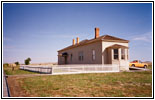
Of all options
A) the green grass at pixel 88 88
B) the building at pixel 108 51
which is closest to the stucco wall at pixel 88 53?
the building at pixel 108 51

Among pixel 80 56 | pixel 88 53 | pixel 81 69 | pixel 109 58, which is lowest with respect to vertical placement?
pixel 81 69

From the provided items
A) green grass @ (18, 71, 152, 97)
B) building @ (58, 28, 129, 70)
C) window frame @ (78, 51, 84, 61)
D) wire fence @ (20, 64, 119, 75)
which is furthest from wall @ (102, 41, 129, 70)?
green grass @ (18, 71, 152, 97)

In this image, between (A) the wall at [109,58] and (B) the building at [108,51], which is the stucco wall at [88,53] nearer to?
(B) the building at [108,51]

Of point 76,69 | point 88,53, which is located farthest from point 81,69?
point 88,53

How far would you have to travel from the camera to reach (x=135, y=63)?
2403cm

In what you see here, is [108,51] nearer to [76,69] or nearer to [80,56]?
[76,69]

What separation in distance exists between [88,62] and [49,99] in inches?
602

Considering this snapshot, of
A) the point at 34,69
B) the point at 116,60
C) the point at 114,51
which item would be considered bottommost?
the point at 34,69

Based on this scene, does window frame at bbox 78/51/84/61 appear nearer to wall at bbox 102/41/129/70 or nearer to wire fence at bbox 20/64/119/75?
wall at bbox 102/41/129/70

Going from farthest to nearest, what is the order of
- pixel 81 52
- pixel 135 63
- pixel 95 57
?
pixel 135 63 < pixel 81 52 < pixel 95 57

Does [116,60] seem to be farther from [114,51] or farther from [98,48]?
[98,48]

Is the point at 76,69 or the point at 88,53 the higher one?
the point at 88,53

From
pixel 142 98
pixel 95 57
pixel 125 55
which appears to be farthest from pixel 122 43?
pixel 142 98

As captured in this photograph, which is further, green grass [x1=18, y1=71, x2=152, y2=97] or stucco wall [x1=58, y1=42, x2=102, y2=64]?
stucco wall [x1=58, y1=42, x2=102, y2=64]
